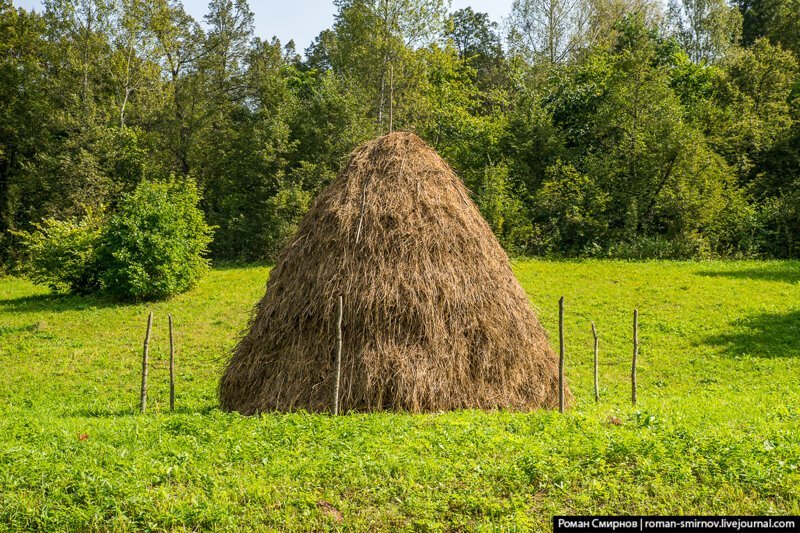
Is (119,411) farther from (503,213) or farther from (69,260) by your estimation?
(503,213)

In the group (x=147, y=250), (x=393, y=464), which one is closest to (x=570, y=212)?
(x=147, y=250)

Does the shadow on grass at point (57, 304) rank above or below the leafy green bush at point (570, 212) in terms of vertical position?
below

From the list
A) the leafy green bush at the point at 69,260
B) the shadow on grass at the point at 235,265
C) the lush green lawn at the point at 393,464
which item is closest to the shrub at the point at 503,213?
the shadow on grass at the point at 235,265

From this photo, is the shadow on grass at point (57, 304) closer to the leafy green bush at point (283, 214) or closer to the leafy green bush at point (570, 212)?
the leafy green bush at point (283, 214)

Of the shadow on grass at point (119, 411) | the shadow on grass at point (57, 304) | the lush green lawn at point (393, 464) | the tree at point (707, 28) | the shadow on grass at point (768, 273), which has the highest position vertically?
the tree at point (707, 28)

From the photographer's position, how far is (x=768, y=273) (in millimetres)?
25297

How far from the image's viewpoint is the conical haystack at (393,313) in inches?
383

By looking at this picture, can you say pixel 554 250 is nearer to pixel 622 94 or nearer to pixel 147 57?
pixel 622 94

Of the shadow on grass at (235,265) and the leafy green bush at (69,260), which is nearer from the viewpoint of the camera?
the leafy green bush at (69,260)

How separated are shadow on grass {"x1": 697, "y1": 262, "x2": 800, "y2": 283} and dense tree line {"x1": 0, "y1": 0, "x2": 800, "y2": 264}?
12.1 ft

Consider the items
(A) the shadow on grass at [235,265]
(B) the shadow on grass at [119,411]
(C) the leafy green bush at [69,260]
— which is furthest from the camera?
(A) the shadow on grass at [235,265]

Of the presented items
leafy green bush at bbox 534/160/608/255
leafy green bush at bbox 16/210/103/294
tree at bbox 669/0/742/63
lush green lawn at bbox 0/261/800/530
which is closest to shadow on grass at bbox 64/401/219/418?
lush green lawn at bbox 0/261/800/530

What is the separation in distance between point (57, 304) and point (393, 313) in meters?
18.4

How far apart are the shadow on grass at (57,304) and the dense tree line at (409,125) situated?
22.6 ft
